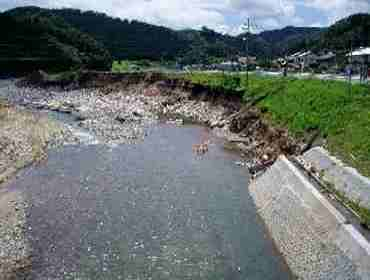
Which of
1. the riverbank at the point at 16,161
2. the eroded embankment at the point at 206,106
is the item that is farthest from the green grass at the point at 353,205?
the riverbank at the point at 16,161

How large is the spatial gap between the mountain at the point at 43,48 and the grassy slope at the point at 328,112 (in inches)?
3672

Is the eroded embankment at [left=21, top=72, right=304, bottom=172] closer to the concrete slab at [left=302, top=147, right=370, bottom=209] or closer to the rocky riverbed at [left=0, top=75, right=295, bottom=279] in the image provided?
the rocky riverbed at [left=0, top=75, right=295, bottom=279]

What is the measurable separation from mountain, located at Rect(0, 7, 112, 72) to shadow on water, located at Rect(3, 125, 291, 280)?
342 feet

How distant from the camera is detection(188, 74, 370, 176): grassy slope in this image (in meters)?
35.1

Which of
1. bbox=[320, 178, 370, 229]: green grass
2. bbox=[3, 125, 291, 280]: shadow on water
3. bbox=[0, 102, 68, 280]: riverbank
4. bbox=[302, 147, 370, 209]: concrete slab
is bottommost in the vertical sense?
bbox=[3, 125, 291, 280]: shadow on water

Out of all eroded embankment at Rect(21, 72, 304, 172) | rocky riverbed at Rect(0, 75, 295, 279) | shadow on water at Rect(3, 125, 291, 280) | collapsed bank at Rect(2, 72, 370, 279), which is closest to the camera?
collapsed bank at Rect(2, 72, 370, 279)

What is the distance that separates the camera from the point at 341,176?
30.8m

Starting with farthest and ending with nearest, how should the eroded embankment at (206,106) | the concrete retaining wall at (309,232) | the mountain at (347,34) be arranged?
1. the mountain at (347,34)
2. the eroded embankment at (206,106)
3. the concrete retaining wall at (309,232)

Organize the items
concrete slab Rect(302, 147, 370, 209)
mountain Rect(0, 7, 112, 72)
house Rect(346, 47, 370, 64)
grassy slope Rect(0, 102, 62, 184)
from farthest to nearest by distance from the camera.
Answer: mountain Rect(0, 7, 112, 72) → house Rect(346, 47, 370, 64) → grassy slope Rect(0, 102, 62, 184) → concrete slab Rect(302, 147, 370, 209)

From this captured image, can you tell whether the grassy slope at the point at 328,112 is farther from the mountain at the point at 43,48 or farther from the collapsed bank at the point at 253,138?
the mountain at the point at 43,48

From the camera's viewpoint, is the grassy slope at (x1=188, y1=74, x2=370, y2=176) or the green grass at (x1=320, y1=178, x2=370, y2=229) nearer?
the green grass at (x1=320, y1=178, x2=370, y2=229)

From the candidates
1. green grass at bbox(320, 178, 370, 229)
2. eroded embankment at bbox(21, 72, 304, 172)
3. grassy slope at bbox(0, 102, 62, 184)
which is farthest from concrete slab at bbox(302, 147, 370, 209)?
grassy slope at bbox(0, 102, 62, 184)

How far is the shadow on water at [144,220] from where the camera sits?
82.6 feet

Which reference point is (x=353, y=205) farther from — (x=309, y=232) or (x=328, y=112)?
(x=328, y=112)
